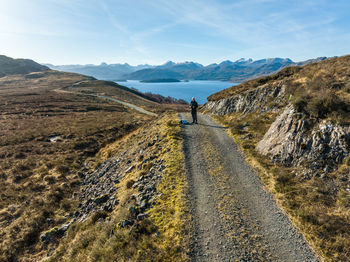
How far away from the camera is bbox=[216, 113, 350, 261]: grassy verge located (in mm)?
6766

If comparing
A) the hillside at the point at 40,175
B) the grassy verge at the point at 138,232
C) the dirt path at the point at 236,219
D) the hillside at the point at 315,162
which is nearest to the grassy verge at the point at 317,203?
the hillside at the point at 315,162

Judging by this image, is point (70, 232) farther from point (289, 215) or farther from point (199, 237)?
point (289, 215)

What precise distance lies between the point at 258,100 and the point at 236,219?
71.5ft

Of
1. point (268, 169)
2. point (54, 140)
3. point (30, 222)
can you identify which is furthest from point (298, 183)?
point (54, 140)

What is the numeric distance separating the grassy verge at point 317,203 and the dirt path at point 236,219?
0.48m

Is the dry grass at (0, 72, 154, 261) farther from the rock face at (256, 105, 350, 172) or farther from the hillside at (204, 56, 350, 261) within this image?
the rock face at (256, 105, 350, 172)

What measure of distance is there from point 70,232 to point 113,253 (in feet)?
18.9

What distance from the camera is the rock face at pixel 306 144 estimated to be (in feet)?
33.2

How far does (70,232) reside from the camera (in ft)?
36.7

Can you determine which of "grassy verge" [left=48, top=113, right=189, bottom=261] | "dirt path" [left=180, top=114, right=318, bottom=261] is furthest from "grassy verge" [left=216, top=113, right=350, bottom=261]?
"grassy verge" [left=48, top=113, right=189, bottom=261]

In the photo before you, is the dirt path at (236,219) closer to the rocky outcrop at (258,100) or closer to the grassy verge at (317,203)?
the grassy verge at (317,203)

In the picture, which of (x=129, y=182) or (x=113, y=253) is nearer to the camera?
(x=113, y=253)

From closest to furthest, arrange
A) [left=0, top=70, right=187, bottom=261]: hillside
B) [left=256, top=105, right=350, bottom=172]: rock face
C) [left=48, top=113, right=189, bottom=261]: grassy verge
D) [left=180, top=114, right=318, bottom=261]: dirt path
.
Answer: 1. [left=180, top=114, right=318, bottom=261]: dirt path
2. [left=48, top=113, right=189, bottom=261]: grassy verge
3. [left=256, top=105, right=350, bottom=172]: rock face
4. [left=0, top=70, right=187, bottom=261]: hillside

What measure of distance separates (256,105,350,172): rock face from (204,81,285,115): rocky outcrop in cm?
984
